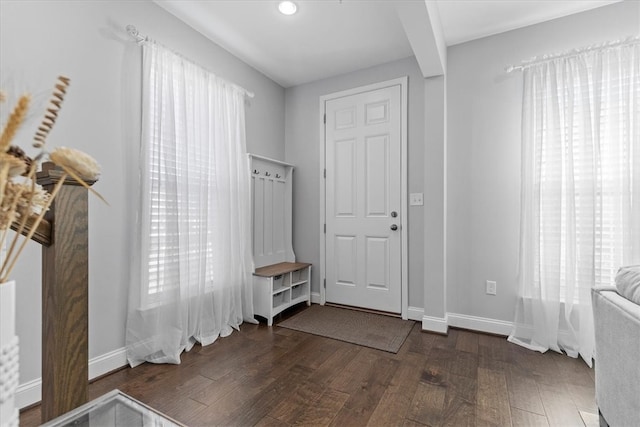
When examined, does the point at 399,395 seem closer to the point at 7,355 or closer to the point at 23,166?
the point at 7,355

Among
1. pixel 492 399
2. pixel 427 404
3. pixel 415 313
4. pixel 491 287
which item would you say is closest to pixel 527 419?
pixel 492 399

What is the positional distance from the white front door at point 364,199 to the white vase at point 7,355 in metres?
2.96

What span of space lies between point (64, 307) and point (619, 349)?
1.91m

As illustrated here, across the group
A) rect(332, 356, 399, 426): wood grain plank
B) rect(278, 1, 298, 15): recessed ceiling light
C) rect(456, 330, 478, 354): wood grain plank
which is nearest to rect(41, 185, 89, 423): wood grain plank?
rect(332, 356, 399, 426): wood grain plank

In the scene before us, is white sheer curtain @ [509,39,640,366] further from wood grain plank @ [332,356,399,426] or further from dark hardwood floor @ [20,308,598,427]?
wood grain plank @ [332,356,399,426]

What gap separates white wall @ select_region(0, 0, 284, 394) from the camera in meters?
1.64

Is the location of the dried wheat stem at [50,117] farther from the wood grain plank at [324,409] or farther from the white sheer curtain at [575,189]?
the white sheer curtain at [575,189]

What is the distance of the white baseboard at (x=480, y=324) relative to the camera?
2.62 metres

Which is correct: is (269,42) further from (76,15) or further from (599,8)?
(599,8)

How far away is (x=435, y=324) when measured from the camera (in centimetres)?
271

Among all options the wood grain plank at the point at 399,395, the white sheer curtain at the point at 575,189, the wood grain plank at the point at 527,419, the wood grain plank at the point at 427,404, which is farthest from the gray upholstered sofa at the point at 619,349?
the white sheer curtain at the point at 575,189

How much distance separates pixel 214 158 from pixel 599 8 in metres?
3.29

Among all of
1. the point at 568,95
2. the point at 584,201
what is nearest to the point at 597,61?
the point at 568,95

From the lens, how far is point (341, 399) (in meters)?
1.71
